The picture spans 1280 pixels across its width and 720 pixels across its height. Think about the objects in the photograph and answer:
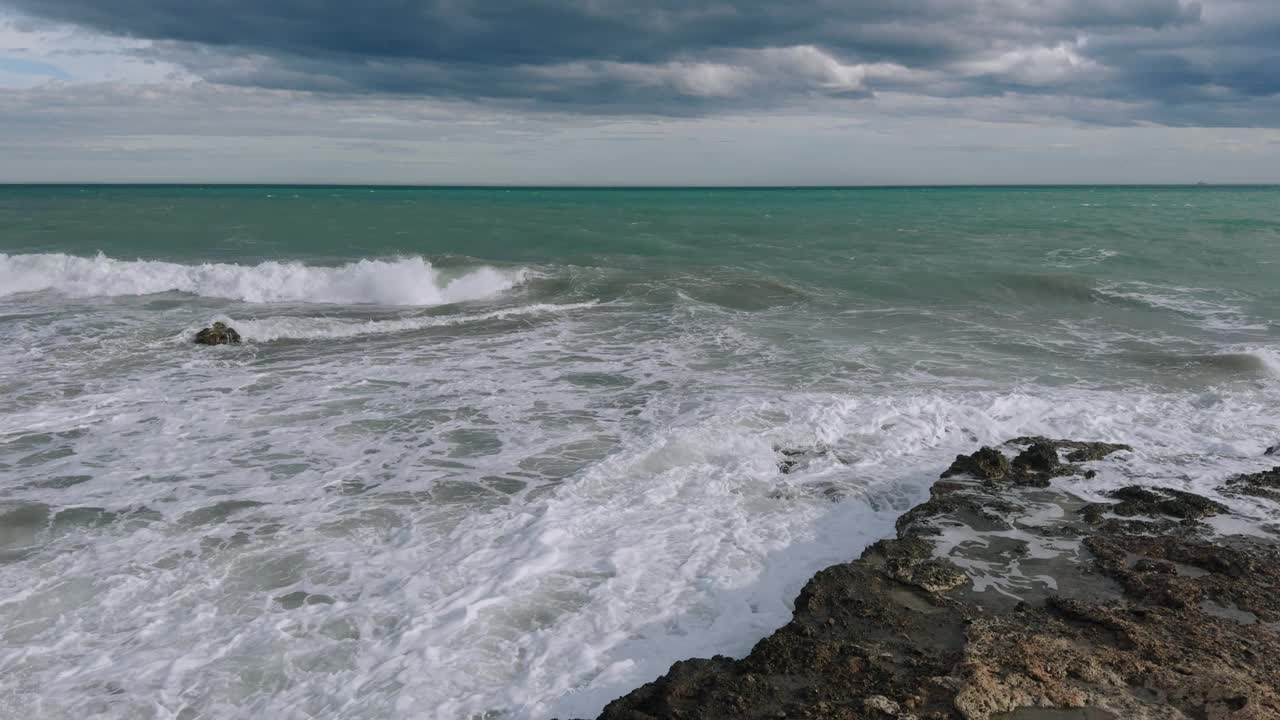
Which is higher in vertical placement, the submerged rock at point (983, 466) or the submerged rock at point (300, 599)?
the submerged rock at point (983, 466)

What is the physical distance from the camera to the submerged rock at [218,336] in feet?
47.0

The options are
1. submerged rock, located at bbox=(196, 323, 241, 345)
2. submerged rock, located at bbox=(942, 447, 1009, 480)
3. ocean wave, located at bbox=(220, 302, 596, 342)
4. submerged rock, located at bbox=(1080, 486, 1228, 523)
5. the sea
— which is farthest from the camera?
ocean wave, located at bbox=(220, 302, 596, 342)

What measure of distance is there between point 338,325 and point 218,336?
2.41m

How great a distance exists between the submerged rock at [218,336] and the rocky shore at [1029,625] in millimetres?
12417

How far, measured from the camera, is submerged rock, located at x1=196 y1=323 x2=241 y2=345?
564 inches

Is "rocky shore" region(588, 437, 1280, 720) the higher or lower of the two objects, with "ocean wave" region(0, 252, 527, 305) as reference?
lower

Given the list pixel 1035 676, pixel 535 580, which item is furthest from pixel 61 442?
pixel 1035 676

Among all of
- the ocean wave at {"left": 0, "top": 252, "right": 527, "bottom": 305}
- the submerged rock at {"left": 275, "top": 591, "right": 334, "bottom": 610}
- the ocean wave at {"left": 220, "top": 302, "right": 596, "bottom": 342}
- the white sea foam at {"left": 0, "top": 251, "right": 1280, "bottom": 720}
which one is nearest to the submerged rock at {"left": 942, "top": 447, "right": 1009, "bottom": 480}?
the white sea foam at {"left": 0, "top": 251, "right": 1280, "bottom": 720}

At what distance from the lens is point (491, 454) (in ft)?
29.5

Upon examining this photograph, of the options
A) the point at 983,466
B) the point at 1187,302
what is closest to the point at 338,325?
the point at 983,466

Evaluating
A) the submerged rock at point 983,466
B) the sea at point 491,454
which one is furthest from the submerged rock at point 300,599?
the submerged rock at point 983,466

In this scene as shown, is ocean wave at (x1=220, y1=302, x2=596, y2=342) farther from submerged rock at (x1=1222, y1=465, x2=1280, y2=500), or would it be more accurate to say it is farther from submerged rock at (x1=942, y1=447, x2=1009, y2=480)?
submerged rock at (x1=1222, y1=465, x2=1280, y2=500)

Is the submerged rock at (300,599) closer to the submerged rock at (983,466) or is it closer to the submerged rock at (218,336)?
the submerged rock at (983,466)

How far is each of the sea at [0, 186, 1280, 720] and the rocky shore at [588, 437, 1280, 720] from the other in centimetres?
50
